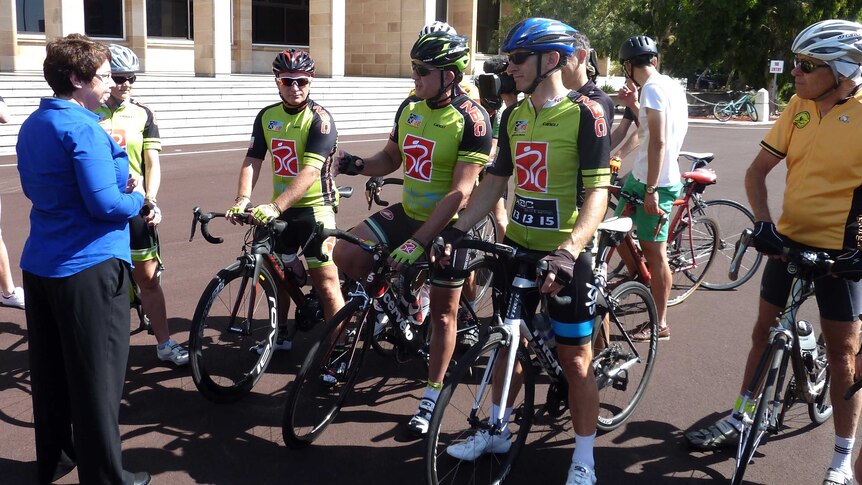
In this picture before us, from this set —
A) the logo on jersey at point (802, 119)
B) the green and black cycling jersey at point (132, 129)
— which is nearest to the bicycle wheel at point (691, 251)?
the logo on jersey at point (802, 119)

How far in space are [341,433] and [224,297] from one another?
1.07 meters

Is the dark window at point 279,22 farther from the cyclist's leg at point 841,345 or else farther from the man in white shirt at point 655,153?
the cyclist's leg at point 841,345

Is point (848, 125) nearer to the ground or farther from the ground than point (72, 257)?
farther from the ground

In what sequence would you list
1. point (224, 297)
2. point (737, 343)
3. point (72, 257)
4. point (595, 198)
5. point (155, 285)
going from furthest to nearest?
point (737, 343), point (155, 285), point (224, 297), point (595, 198), point (72, 257)

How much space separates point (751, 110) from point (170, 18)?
2353 centimetres

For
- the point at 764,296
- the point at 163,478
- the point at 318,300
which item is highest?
the point at 764,296

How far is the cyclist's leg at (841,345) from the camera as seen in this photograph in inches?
148

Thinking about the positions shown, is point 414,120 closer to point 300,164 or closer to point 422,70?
point 422,70

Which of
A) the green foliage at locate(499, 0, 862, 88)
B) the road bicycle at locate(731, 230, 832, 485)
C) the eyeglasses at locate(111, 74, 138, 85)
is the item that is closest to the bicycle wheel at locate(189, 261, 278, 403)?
the eyeglasses at locate(111, 74, 138, 85)

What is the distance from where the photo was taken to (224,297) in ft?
15.4

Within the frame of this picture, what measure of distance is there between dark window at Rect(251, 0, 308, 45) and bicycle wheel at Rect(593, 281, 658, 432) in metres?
31.5

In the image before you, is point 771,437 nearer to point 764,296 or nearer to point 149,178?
point 764,296

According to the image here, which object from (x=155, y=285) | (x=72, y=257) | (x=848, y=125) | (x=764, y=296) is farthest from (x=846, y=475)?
(x=155, y=285)

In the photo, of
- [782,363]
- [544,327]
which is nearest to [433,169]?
[544,327]
